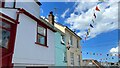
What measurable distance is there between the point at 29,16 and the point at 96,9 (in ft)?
14.4

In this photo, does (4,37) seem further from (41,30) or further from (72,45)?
(72,45)

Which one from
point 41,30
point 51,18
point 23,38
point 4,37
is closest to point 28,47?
point 23,38

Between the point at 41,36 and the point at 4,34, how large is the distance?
482 cm

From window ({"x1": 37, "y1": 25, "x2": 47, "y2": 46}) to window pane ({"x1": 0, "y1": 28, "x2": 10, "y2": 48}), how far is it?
12.6 feet

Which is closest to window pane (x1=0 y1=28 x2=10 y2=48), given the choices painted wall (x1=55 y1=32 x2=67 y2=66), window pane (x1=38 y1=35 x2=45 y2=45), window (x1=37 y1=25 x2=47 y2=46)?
window (x1=37 y1=25 x2=47 y2=46)

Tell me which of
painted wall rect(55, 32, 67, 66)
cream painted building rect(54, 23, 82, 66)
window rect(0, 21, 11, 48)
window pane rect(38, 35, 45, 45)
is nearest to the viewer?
window rect(0, 21, 11, 48)

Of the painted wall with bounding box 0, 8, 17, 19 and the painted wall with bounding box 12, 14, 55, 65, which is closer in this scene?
the painted wall with bounding box 0, 8, 17, 19

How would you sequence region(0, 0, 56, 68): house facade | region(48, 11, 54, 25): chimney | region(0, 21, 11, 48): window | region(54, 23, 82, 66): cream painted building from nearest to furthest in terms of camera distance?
region(0, 21, 11, 48): window → region(0, 0, 56, 68): house facade → region(48, 11, 54, 25): chimney → region(54, 23, 82, 66): cream painted building

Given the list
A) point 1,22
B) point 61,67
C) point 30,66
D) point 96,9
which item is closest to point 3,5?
point 1,22

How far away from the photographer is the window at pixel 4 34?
941 cm

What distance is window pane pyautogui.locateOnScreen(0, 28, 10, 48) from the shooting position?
30.9 feet

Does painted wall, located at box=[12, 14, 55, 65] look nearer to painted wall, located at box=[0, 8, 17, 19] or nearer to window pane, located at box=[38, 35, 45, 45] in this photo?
window pane, located at box=[38, 35, 45, 45]

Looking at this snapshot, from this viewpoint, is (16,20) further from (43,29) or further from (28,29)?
(43,29)

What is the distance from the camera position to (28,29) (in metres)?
12.1
